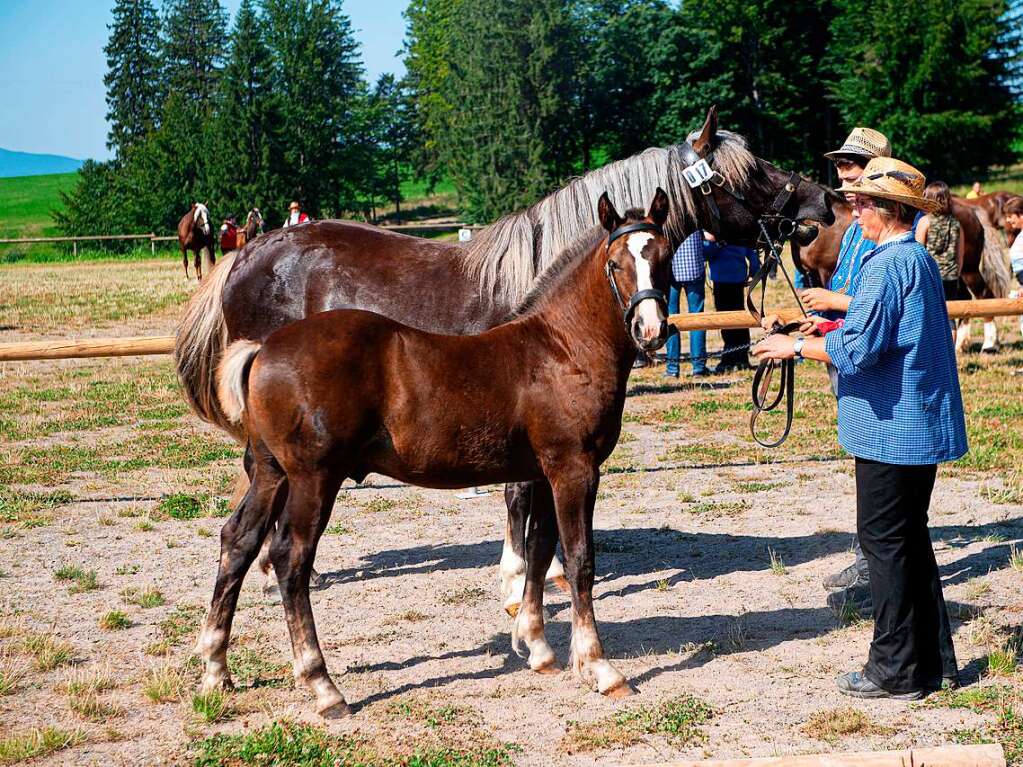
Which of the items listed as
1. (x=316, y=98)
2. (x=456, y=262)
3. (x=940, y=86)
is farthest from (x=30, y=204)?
(x=456, y=262)

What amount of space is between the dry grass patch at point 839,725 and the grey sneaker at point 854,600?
1206 mm

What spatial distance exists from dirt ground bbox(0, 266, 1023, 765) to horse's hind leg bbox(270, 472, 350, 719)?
0.12 metres

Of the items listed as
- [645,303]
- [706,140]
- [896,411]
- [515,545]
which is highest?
[706,140]

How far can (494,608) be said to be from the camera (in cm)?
557

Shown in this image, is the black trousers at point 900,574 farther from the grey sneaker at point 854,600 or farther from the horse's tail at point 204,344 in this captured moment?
the horse's tail at point 204,344

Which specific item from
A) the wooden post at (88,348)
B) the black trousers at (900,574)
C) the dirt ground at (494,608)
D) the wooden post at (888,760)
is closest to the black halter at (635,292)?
the black trousers at (900,574)

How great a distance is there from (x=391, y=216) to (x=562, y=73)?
20941mm

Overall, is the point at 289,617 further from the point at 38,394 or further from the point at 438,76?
the point at 438,76

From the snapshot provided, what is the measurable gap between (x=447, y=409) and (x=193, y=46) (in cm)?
7637

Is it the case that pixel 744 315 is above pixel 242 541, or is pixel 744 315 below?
above

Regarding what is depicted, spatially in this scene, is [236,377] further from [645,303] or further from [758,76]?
[758,76]

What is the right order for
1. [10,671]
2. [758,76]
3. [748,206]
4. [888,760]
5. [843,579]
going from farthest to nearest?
[758,76]
[748,206]
[843,579]
[10,671]
[888,760]

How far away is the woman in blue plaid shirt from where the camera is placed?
3963 millimetres

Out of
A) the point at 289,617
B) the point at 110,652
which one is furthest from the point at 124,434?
the point at 289,617
